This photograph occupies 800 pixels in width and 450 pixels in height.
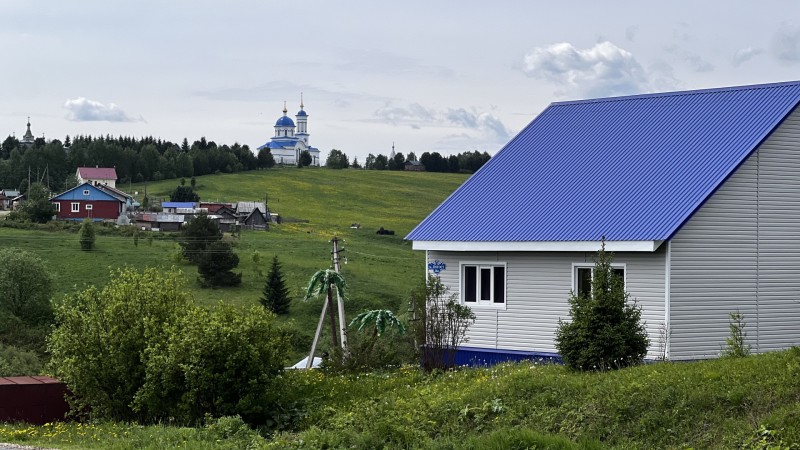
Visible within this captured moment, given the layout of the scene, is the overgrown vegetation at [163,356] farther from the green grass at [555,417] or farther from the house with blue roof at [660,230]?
the house with blue roof at [660,230]

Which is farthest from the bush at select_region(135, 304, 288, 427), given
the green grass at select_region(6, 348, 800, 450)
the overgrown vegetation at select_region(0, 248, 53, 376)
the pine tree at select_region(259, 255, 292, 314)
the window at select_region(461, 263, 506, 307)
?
the pine tree at select_region(259, 255, 292, 314)

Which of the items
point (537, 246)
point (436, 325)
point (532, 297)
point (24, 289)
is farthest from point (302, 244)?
point (436, 325)

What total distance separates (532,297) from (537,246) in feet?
4.27

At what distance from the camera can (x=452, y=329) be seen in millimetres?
22906

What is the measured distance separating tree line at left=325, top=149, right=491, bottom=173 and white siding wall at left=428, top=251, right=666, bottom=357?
114121 millimetres

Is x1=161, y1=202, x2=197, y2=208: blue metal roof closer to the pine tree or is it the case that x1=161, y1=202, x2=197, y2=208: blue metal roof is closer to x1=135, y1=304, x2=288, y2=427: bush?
the pine tree

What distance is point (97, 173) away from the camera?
13675 cm

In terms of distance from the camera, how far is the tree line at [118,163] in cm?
14562

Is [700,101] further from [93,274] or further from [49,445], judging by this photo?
[93,274]

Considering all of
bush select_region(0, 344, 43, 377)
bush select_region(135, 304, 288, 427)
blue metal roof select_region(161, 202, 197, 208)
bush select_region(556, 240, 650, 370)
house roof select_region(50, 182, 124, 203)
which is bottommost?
bush select_region(0, 344, 43, 377)

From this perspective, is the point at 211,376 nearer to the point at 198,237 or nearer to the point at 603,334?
the point at 603,334

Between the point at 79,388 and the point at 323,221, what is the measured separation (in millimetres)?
85092

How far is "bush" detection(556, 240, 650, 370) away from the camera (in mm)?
17719

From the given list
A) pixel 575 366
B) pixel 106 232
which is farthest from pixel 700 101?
pixel 106 232
